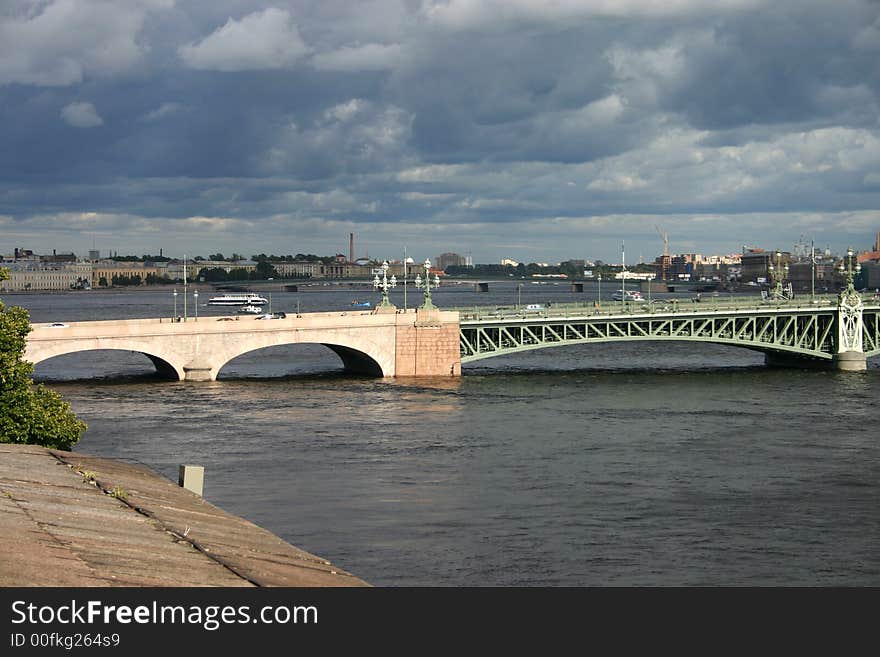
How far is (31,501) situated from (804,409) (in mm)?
58189

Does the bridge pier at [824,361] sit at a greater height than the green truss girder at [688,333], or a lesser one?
lesser

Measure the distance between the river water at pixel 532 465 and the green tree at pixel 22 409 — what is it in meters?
6.79

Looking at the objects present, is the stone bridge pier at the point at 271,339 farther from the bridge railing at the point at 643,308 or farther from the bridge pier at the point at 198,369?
the bridge railing at the point at 643,308

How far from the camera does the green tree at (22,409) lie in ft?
134

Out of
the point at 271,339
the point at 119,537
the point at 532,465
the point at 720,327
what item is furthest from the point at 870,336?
the point at 119,537

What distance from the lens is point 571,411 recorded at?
2970 inches

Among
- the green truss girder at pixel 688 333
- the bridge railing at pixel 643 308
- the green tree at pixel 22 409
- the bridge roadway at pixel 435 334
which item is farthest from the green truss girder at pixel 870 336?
the green tree at pixel 22 409

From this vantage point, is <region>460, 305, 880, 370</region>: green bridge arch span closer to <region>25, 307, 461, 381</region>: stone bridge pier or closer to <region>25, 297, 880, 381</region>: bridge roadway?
<region>25, 297, 880, 381</region>: bridge roadway

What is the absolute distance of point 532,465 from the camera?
56594 mm

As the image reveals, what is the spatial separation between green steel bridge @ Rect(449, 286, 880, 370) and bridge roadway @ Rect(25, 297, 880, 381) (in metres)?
0.10

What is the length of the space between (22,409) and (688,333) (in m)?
70.4
